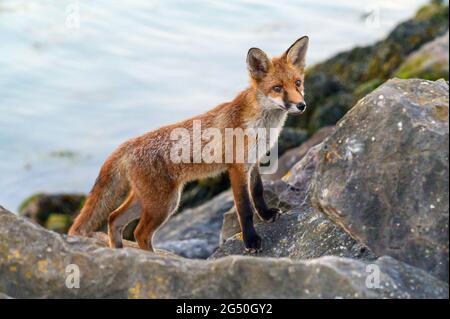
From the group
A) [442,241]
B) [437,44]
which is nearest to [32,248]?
[442,241]

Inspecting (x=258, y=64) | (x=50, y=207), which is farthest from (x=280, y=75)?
(x=50, y=207)

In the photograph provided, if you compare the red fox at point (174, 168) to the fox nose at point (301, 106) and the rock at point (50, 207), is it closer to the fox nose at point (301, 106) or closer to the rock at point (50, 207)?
the fox nose at point (301, 106)

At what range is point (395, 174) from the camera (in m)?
6.11

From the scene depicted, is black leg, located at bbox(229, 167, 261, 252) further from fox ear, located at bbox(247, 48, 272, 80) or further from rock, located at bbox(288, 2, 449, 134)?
rock, located at bbox(288, 2, 449, 134)

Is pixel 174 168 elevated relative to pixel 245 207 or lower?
elevated

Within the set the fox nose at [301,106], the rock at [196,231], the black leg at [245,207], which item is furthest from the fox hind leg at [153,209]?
the rock at [196,231]

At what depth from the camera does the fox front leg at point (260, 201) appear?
28.4 ft

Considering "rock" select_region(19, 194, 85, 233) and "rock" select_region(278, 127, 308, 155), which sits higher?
"rock" select_region(278, 127, 308, 155)

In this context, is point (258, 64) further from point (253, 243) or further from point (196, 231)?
point (196, 231)

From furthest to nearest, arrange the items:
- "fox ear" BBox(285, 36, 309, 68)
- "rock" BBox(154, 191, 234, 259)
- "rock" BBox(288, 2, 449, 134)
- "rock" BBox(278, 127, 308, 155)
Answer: "rock" BBox(288, 2, 449, 134) → "rock" BBox(278, 127, 308, 155) → "rock" BBox(154, 191, 234, 259) → "fox ear" BBox(285, 36, 309, 68)

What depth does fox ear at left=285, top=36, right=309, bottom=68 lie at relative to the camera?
8906mm

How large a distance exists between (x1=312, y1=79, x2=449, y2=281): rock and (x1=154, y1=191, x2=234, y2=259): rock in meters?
5.84

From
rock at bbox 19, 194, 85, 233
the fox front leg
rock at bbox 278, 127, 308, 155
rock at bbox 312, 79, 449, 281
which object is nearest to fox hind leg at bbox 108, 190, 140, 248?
the fox front leg

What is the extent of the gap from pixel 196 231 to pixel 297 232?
540cm
